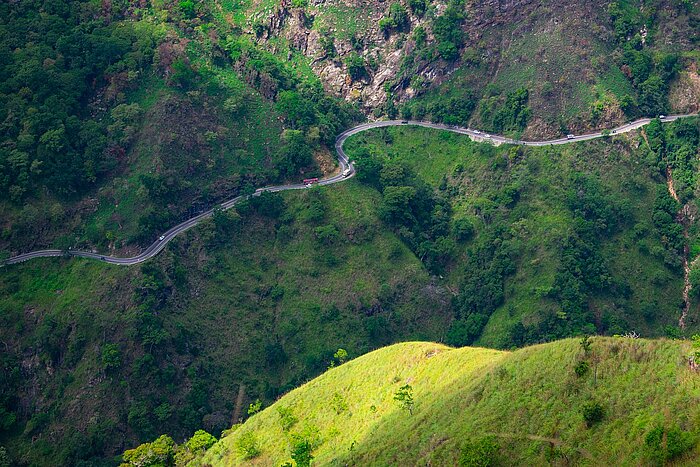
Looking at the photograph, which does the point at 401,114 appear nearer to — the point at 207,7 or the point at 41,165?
the point at 207,7

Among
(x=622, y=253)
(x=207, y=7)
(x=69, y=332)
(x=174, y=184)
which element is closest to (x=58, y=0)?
(x=207, y=7)

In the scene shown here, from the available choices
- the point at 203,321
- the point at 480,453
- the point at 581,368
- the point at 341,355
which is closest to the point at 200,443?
the point at 341,355

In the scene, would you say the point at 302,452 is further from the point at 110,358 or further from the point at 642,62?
the point at 642,62

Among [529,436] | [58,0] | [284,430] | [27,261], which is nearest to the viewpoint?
[529,436]

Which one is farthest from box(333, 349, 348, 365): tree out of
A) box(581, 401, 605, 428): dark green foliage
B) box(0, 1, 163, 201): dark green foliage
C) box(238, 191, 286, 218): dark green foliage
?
box(581, 401, 605, 428): dark green foliage

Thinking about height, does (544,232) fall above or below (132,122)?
below

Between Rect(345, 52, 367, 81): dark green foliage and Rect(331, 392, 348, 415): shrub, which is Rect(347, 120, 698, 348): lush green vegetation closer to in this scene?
Rect(345, 52, 367, 81): dark green foliage
